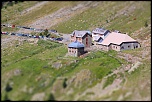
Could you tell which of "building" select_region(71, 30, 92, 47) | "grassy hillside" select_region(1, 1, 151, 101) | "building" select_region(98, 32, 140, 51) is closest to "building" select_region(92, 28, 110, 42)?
"building" select_region(98, 32, 140, 51)

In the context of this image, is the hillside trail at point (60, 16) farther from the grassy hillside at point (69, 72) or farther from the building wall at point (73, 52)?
the building wall at point (73, 52)

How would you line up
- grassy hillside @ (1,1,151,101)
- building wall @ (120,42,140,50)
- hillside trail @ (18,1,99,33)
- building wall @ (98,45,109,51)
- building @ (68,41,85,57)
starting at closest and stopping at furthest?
1. grassy hillside @ (1,1,151,101)
2. building @ (68,41,85,57)
3. building wall @ (120,42,140,50)
4. building wall @ (98,45,109,51)
5. hillside trail @ (18,1,99,33)

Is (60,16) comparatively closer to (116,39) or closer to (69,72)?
(116,39)

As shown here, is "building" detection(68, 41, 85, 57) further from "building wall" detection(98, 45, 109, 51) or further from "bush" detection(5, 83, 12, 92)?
"bush" detection(5, 83, 12, 92)

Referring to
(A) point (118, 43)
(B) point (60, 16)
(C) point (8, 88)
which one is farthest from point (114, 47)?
(B) point (60, 16)

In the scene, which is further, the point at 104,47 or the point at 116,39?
the point at 116,39

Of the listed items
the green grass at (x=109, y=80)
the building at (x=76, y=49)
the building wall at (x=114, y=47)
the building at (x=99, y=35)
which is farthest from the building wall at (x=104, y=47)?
the green grass at (x=109, y=80)
